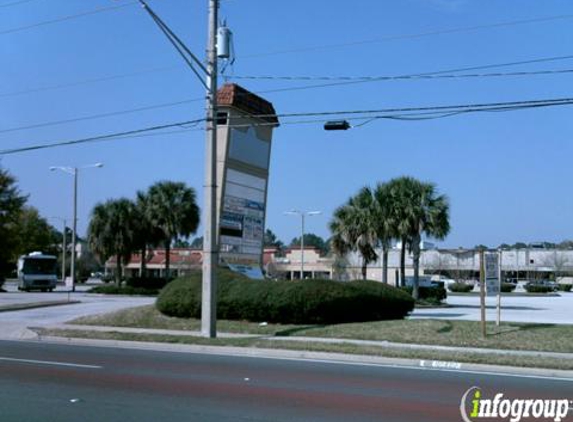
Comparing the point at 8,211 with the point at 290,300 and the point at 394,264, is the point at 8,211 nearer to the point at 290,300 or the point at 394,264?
the point at 290,300

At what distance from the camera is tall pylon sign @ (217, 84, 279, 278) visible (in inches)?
999

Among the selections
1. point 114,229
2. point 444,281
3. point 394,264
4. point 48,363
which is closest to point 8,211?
point 114,229

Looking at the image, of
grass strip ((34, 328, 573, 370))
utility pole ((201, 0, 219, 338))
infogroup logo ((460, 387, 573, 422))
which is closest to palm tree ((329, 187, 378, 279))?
utility pole ((201, 0, 219, 338))

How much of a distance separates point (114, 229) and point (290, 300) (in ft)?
109

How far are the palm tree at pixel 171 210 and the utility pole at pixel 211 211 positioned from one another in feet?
104

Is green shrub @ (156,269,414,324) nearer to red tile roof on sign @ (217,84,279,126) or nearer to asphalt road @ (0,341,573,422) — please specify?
red tile roof on sign @ (217,84,279,126)

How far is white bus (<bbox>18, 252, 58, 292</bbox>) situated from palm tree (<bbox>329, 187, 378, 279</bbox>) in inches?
1018

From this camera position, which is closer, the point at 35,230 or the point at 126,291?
the point at 126,291

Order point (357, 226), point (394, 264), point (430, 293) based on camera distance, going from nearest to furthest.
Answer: point (357, 226) → point (430, 293) → point (394, 264)

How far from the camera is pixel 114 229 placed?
52.2 m

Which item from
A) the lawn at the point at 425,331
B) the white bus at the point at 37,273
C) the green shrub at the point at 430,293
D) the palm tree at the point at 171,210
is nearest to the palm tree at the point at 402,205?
the green shrub at the point at 430,293

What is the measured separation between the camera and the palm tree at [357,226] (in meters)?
41.7

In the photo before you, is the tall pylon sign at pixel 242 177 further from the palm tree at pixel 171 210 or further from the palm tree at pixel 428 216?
the palm tree at pixel 171 210

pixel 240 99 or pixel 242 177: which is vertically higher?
pixel 240 99
